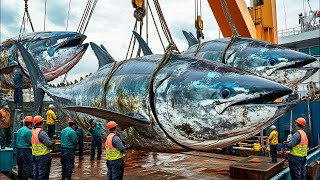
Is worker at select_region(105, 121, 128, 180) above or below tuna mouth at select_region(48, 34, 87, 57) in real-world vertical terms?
below

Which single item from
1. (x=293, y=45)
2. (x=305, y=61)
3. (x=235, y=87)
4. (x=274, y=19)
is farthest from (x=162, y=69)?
(x=293, y=45)

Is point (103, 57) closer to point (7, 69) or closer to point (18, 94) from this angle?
point (18, 94)

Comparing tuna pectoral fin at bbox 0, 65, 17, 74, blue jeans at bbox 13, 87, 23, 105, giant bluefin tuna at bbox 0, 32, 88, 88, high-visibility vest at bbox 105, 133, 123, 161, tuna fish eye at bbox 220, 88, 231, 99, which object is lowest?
high-visibility vest at bbox 105, 133, 123, 161

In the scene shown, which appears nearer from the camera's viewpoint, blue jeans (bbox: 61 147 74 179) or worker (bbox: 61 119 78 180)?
blue jeans (bbox: 61 147 74 179)

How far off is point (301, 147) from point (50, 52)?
746cm

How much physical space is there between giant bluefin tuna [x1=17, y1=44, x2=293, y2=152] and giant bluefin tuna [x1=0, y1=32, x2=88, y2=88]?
6.06 meters

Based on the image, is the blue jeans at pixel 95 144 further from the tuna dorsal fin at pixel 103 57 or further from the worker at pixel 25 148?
the tuna dorsal fin at pixel 103 57

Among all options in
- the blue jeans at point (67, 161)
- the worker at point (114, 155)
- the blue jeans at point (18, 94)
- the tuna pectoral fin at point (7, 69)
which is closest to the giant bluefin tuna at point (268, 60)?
the worker at point (114, 155)

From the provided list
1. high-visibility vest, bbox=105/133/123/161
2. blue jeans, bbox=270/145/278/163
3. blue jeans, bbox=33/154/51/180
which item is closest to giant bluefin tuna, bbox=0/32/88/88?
blue jeans, bbox=33/154/51/180

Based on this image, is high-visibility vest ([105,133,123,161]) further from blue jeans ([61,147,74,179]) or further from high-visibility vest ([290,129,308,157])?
high-visibility vest ([290,129,308,157])

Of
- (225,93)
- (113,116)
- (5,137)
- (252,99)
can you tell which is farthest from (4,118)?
(252,99)

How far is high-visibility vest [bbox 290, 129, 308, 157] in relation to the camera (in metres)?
6.20

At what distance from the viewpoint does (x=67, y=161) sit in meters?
6.69

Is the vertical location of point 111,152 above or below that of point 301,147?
above
